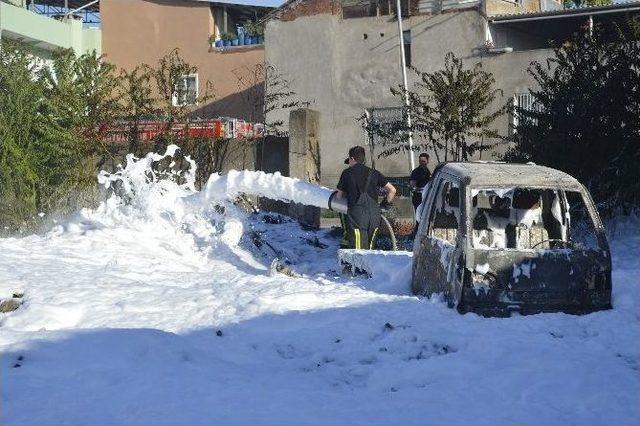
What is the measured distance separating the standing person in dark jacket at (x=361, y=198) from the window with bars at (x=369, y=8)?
22.4 meters

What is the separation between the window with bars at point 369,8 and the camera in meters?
32.7

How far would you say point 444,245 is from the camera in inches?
313

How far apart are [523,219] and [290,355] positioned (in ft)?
10.4

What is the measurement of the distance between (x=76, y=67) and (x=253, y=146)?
434 centimetres

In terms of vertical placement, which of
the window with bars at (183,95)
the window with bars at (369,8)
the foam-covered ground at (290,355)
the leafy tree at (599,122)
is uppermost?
the window with bars at (369,8)

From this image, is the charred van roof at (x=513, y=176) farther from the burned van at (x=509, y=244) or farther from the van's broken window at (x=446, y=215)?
the van's broken window at (x=446, y=215)

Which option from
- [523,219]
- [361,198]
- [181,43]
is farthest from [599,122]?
[181,43]

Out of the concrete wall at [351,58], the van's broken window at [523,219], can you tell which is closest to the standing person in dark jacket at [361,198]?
the van's broken window at [523,219]

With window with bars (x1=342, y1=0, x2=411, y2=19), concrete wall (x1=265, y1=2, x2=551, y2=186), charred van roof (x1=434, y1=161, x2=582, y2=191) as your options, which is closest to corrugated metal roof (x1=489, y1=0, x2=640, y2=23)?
concrete wall (x1=265, y1=2, x2=551, y2=186)

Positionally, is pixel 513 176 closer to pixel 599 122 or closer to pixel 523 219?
pixel 523 219

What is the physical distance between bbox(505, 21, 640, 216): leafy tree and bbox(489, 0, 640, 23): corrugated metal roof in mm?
14312

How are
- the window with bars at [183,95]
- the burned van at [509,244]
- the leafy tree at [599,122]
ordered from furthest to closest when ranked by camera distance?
the window with bars at [183,95] → the leafy tree at [599,122] → the burned van at [509,244]

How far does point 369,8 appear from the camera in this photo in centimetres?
3325

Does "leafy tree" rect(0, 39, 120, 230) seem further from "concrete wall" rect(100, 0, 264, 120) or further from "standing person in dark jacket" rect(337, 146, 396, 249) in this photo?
"concrete wall" rect(100, 0, 264, 120)
